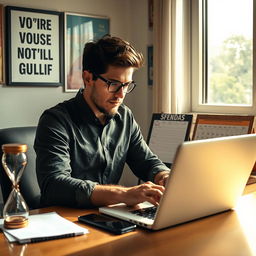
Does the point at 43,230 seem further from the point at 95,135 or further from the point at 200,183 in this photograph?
the point at 95,135

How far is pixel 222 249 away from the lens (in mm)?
1174

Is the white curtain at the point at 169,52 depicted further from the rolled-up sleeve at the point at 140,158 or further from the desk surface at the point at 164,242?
the desk surface at the point at 164,242

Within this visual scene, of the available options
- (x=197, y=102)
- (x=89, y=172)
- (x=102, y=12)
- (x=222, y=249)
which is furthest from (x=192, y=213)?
(x=102, y=12)

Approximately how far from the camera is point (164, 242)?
121 centimetres

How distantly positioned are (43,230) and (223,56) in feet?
7.71

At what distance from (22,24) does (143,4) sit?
3.36 feet

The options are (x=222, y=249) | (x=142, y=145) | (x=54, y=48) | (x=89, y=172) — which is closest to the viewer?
(x=222, y=249)

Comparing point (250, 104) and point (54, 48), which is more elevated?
point (54, 48)

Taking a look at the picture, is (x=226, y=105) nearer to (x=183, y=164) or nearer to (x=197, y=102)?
(x=197, y=102)

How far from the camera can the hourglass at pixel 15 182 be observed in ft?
4.21

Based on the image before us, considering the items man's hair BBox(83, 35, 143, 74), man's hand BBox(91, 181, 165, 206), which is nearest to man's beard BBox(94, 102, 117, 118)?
man's hair BBox(83, 35, 143, 74)

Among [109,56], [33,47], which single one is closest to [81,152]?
[109,56]

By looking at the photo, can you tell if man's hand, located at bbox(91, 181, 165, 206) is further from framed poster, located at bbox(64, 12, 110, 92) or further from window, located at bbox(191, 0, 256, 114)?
framed poster, located at bbox(64, 12, 110, 92)

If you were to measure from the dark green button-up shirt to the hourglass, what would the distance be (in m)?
0.28
